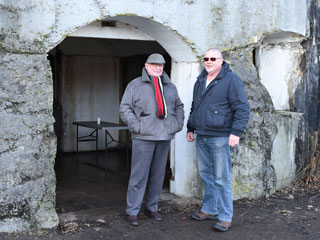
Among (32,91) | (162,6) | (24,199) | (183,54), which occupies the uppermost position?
(162,6)

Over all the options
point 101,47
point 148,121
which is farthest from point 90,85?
point 148,121

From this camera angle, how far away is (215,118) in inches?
189

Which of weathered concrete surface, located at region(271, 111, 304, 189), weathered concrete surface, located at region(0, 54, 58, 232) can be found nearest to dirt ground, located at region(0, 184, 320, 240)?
weathered concrete surface, located at region(0, 54, 58, 232)

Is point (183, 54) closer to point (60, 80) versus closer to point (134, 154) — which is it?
point (134, 154)

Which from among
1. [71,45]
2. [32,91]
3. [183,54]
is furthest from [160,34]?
[71,45]

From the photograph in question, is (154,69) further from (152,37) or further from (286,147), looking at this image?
(286,147)

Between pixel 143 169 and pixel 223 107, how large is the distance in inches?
41.8

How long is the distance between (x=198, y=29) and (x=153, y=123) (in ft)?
5.39

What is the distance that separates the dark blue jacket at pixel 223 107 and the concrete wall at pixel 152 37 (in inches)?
43.0

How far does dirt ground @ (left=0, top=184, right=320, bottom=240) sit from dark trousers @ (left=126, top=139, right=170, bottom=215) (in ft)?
0.94

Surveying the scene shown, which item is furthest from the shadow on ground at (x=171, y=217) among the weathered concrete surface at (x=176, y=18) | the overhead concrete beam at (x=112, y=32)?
the overhead concrete beam at (x=112, y=32)

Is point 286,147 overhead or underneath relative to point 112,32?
underneath

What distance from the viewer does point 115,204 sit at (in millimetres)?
5895

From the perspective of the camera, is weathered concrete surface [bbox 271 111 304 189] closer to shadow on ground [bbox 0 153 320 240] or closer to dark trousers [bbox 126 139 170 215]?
shadow on ground [bbox 0 153 320 240]
